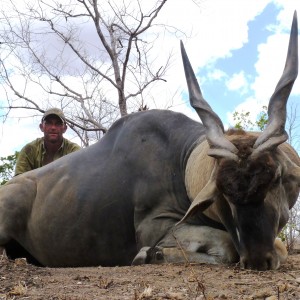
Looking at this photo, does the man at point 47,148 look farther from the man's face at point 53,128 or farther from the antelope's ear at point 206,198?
the antelope's ear at point 206,198

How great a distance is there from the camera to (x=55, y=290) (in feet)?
8.86

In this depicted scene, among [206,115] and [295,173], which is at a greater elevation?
[206,115]

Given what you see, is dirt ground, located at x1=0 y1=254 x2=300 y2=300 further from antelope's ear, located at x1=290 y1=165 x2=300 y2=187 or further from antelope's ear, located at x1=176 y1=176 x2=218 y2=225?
antelope's ear, located at x1=290 y1=165 x2=300 y2=187

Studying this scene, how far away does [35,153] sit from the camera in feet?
23.3

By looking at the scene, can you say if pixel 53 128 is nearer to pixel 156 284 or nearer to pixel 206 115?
pixel 206 115

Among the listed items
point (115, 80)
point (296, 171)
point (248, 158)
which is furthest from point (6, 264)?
point (115, 80)

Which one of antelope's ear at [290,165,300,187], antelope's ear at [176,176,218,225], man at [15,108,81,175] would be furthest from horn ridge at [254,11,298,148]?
man at [15,108,81,175]

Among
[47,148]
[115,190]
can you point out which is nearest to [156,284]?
[115,190]

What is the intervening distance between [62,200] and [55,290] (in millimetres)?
2278

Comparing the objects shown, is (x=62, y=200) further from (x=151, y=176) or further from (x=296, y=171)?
(x=296, y=171)

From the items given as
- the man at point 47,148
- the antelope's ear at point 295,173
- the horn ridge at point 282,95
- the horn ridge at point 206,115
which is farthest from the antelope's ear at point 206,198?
the man at point 47,148

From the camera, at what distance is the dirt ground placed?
2396 mm

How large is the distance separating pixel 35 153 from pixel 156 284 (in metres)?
4.62

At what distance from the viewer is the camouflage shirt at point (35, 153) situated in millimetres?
6992
